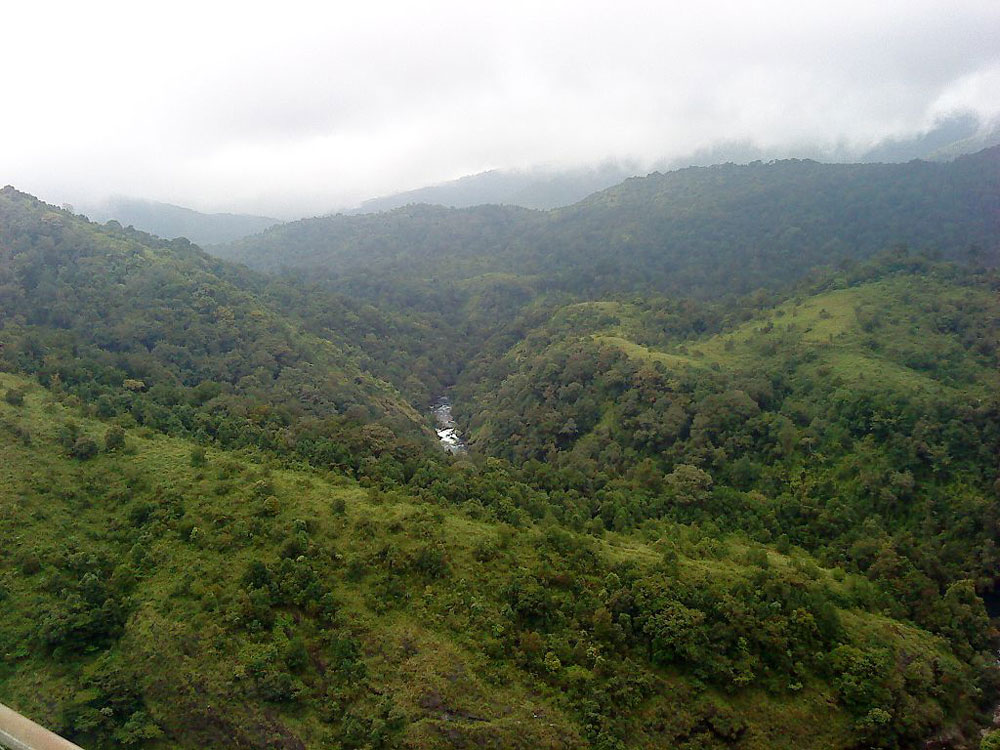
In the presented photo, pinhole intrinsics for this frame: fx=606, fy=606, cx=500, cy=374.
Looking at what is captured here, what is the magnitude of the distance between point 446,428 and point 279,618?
1978 inches

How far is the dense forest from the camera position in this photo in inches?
865

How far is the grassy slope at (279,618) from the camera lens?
21.0 meters

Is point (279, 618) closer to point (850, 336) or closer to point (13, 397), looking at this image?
point (13, 397)

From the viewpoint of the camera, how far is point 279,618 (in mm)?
23453

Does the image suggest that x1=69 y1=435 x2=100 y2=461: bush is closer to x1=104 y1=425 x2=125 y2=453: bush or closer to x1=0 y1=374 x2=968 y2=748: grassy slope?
x1=0 y1=374 x2=968 y2=748: grassy slope

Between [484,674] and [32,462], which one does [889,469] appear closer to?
[484,674]

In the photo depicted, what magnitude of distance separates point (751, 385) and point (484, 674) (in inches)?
1475

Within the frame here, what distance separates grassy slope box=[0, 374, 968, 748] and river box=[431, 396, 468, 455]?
3215 cm

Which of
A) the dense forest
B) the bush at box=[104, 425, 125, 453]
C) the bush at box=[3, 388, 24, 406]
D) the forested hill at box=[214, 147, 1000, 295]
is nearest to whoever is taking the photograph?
the dense forest

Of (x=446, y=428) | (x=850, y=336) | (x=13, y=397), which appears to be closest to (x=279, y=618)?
(x=13, y=397)

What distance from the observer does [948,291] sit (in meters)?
64.2

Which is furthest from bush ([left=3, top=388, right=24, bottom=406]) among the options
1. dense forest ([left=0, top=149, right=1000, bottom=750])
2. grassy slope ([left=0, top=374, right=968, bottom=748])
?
grassy slope ([left=0, top=374, right=968, bottom=748])

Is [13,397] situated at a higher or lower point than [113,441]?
higher

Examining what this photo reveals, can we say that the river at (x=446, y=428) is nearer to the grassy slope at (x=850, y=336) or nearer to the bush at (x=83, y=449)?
the grassy slope at (x=850, y=336)
